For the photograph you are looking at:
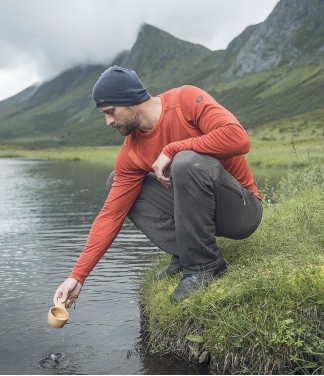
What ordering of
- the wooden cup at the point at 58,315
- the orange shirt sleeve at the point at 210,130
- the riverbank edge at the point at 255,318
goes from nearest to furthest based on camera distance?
1. the riverbank edge at the point at 255,318
2. the wooden cup at the point at 58,315
3. the orange shirt sleeve at the point at 210,130

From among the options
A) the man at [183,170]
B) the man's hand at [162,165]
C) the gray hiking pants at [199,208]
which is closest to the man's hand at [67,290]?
the man at [183,170]

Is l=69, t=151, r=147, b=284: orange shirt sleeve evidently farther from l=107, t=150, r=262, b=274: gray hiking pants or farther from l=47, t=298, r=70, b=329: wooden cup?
l=47, t=298, r=70, b=329: wooden cup

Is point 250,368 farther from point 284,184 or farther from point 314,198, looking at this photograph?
point 284,184

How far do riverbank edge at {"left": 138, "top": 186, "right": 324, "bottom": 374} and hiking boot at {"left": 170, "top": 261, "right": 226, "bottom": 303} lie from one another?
0.09m

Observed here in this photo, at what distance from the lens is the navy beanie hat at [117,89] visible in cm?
473

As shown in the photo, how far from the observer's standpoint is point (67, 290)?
464 cm

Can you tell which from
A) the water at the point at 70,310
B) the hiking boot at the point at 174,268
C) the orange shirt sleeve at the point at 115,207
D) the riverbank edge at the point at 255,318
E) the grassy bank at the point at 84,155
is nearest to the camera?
the riverbank edge at the point at 255,318

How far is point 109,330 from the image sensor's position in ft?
18.3

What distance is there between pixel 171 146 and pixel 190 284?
1.29m

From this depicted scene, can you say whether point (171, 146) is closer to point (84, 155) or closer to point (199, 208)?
point (199, 208)

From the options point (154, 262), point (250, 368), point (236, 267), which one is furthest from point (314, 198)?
point (250, 368)

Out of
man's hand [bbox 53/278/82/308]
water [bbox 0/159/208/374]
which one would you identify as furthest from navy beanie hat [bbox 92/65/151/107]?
water [bbox 0/159/208/374]

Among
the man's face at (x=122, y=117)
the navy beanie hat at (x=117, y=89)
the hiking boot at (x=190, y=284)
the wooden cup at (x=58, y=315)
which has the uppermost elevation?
the navy beanie hat at (x=117, y=89)

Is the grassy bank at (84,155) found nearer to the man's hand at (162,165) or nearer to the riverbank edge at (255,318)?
the man's hand at (162,165)
